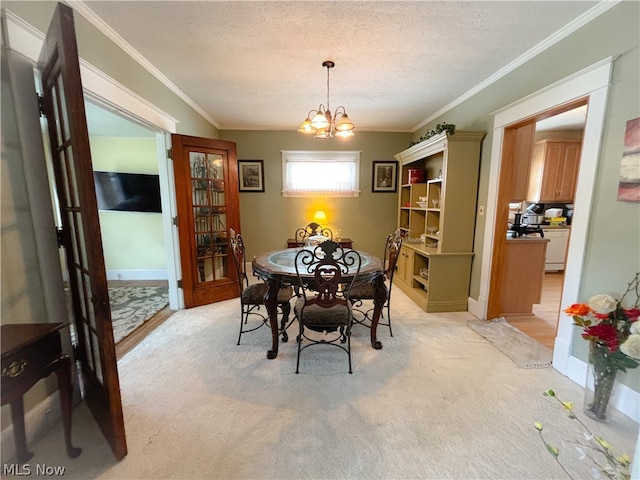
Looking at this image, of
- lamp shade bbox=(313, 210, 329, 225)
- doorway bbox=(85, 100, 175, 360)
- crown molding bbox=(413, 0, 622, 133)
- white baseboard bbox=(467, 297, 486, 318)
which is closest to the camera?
crown molding bbox=(413, 0, 622, 133)

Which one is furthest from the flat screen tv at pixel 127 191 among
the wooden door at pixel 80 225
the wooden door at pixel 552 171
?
the wooden door at pixel 552 171

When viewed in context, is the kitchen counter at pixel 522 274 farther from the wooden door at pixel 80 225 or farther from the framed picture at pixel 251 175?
the framed picture at pixel 251 175

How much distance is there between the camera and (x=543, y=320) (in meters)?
3.01

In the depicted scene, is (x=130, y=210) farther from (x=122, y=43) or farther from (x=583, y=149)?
(x=583, y=149)

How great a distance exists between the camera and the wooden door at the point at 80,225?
1126 millimetres

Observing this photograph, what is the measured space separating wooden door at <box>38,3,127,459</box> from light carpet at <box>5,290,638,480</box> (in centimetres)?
24

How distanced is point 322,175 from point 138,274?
3.53 metres

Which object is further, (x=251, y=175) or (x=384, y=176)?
(x=384, y=176)

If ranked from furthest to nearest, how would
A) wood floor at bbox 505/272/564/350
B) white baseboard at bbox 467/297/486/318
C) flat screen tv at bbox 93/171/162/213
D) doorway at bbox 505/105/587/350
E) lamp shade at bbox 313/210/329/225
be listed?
1. lamp shade at bbox 313/210/329/225
2. flat screen tv at bbox 93/171/162/213
3. white baseboard at bbox 467/297/486/318
4. doorway at bbox 505/105/587/350
5. wood floor at bbox 505/272/564/350

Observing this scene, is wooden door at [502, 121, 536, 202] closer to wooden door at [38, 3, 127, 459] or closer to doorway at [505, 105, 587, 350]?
doorway at [505, 105, 587, 350]

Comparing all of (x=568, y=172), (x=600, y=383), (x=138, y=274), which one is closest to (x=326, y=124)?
(x=600, y=383)

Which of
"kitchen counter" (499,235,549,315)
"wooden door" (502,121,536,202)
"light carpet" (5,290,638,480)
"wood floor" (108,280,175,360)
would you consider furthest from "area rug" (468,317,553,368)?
"wood floor" (108,280,175,360)

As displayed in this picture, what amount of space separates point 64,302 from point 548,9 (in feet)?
12.0

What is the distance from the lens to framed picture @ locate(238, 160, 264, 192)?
473 cm
